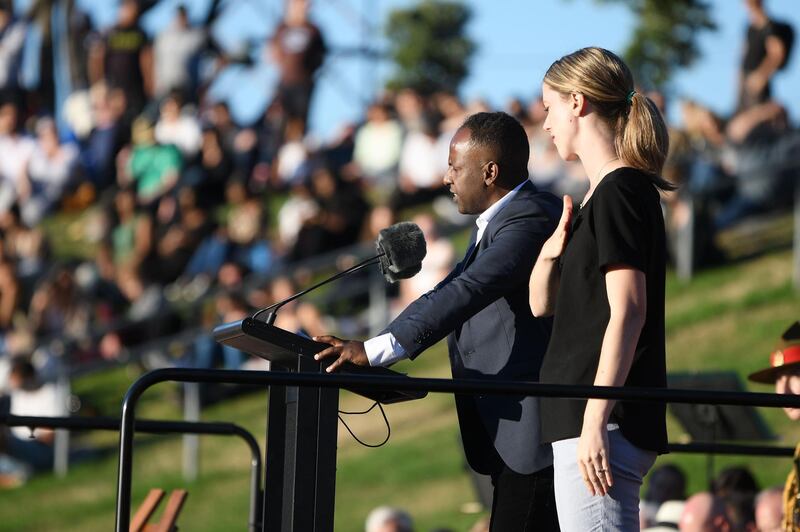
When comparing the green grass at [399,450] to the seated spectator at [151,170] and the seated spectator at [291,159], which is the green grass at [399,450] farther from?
the seated spectator at [291,159]

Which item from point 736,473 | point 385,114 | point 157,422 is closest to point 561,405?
point 157,422

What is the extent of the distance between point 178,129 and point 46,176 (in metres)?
2.39

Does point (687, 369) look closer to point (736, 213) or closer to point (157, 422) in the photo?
point (736, 213)

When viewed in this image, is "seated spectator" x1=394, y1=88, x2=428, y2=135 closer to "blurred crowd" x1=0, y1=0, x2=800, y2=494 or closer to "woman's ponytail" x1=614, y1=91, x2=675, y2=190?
"blurred crowd" x1=0, y1=0, x2=800, y2=494

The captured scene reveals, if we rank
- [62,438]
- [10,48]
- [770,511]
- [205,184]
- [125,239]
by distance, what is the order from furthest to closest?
[10,48] → [205,184] → [125,239] → [62,438] → [770,511]

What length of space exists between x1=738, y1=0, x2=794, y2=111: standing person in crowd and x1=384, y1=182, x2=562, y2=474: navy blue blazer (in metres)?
10.1

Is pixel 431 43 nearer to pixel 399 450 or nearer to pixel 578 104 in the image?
pixel 399 450

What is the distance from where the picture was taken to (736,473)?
801 centimetres

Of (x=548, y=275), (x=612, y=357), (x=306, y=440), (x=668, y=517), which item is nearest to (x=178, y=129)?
(x=668, y=517)

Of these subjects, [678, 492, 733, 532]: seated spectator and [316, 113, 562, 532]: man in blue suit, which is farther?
[678, 492, 733, 532]: seated spectator

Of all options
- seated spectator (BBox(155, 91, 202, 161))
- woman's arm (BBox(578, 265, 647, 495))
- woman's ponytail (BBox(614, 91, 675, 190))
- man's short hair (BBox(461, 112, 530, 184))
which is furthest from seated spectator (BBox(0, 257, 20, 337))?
woman's arm (BBox(578, 265, 647, 495))

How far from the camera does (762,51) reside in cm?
1456

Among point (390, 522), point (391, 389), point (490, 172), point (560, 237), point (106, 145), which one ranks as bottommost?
point (390, 522)

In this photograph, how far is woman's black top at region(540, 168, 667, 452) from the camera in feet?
14.1
